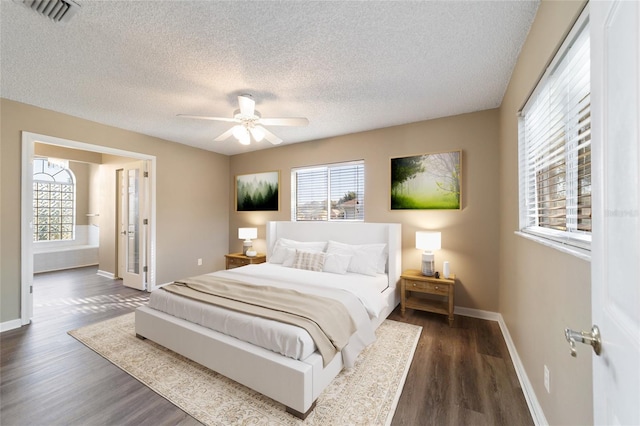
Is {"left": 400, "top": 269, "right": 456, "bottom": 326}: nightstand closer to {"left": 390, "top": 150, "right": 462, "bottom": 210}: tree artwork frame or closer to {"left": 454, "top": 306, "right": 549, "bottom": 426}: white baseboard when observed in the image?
{"left": 454, "top": 306, "right": 549, "bottom": 426}: white baseboard

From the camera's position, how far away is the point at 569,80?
1.33 m

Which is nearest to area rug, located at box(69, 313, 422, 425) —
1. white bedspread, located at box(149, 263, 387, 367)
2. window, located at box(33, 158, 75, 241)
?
white bedspread, located at box(149, 263, 387, 367)

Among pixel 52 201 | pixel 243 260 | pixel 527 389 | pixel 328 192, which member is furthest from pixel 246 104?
pixel 52 201

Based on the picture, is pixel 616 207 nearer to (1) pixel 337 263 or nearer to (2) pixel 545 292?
(2) pixel 545 292

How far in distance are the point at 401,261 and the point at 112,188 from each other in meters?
5.90

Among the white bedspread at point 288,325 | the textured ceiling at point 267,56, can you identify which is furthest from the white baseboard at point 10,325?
the textured ceiling at point 267,56

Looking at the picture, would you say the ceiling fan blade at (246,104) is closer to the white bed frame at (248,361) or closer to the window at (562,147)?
the white bed frame at (248,361)

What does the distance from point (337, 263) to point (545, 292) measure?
2140mm

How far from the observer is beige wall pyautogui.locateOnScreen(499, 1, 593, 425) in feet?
3.70

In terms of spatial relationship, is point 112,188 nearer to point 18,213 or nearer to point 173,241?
point 173,241

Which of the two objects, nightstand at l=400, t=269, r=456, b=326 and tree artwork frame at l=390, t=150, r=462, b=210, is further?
tree artwork frame at l=390, t=150, r=462, b=210

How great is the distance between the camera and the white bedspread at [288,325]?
1785mm

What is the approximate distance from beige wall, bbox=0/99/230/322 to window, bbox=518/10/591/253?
5.08 m

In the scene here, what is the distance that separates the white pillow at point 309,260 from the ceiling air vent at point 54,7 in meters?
3.06
